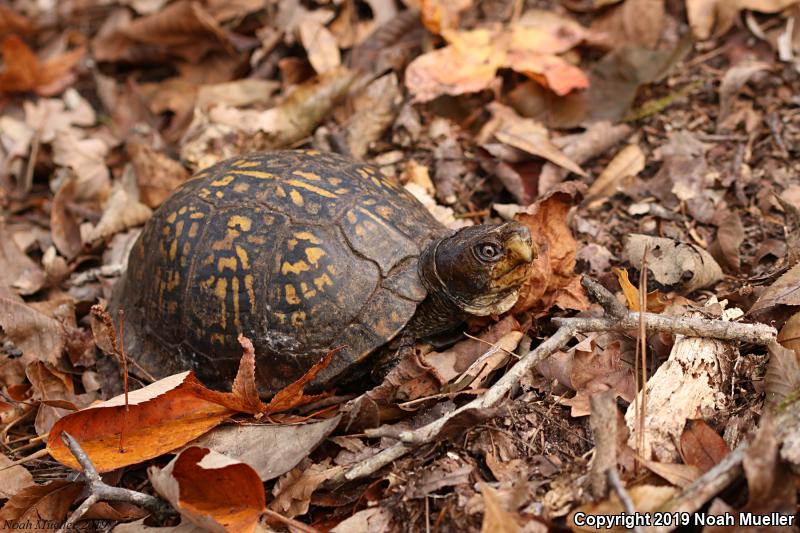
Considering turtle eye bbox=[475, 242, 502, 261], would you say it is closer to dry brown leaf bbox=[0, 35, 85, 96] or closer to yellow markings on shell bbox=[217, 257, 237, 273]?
yellow markings on shell bbox=[217, 257, 237, 273]

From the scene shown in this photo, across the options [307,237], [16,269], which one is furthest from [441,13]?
[16,269]

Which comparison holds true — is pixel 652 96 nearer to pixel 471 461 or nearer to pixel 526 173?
pixel 526 173

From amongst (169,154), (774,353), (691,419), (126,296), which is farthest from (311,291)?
(169,154)

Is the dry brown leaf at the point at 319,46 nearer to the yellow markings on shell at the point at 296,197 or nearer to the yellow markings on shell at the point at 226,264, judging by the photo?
the yellow markings on shell at the point at 296,197

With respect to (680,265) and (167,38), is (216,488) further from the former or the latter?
(167,38)

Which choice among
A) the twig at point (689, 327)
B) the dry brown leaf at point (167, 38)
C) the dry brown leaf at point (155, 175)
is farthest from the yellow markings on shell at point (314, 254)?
the dry brown leaf at point (167, 38)
